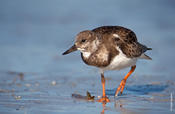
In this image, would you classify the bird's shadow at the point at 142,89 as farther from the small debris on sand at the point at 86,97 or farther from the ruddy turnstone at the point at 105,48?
the small debris on sand at the point at 86,97

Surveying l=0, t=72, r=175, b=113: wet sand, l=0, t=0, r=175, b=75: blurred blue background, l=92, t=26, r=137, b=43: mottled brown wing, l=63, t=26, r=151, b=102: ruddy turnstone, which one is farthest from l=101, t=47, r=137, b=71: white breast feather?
l=0, t=0, r=175, b=75: blurred blue background

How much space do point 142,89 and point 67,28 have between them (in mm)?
4670

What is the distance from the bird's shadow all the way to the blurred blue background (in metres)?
1.16

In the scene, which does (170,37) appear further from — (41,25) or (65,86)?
(65,86)

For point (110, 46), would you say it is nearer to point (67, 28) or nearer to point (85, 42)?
point (85, 42)

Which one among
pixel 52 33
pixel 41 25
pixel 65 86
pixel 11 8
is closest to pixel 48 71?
pixel 65 86

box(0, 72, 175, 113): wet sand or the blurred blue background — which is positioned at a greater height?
the blurred blue background

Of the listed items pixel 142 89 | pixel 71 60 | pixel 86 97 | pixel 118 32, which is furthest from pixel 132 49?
pixel 71 60

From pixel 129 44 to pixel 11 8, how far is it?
6.74m

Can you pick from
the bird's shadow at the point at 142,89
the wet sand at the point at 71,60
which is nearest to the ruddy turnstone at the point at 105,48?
the bird's shadow at the point at 142,89

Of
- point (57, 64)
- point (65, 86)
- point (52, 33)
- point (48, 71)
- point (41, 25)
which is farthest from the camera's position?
point (41, 25)

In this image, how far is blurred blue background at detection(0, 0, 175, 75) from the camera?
7.76m

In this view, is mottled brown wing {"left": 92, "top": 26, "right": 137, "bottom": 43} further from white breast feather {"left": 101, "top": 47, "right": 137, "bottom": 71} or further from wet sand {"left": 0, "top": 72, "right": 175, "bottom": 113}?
wet sand {"left": 0, "top": 72, "right": 175, "bottom": 113}

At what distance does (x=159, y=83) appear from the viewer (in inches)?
251
